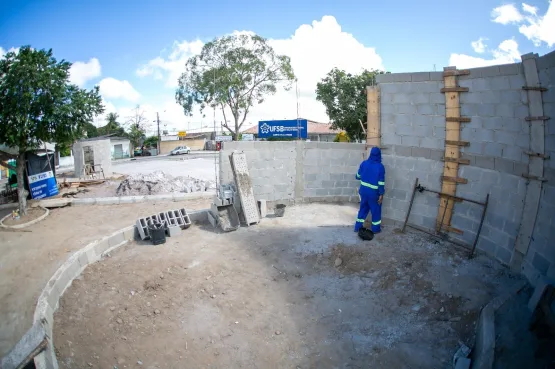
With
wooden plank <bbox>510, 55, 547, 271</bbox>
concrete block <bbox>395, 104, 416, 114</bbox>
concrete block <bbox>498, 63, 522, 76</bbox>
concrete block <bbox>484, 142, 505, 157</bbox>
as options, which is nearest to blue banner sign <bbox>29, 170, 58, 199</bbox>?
concrete block <bbox>395, 104, 416, 114</bbox>

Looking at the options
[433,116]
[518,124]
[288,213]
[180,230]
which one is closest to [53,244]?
[180,230]

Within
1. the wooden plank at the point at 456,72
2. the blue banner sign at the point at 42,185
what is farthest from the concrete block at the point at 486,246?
the blue banner sign at the point at 42,185

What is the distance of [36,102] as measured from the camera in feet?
28.6

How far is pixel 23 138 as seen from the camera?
8836 millimetres

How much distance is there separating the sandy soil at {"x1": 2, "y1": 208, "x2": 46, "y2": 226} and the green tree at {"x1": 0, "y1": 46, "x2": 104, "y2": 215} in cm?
22

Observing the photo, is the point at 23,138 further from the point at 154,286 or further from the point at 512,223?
the point at 512,223

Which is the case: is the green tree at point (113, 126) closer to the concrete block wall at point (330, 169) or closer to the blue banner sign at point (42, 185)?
the blue banner sign at point (42, 185)

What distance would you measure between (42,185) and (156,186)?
165 inches

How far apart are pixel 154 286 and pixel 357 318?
315cm

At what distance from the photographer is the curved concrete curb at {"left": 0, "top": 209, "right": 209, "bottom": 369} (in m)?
3.18

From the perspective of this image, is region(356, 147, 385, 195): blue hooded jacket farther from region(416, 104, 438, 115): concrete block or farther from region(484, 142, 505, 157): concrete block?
region(484, 142, 505, 157): concrete block

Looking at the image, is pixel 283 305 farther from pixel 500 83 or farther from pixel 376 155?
pixel 500 83

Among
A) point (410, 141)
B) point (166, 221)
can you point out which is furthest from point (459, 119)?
point (166, 221)

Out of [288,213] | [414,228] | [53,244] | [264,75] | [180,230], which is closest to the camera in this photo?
[414,228]
